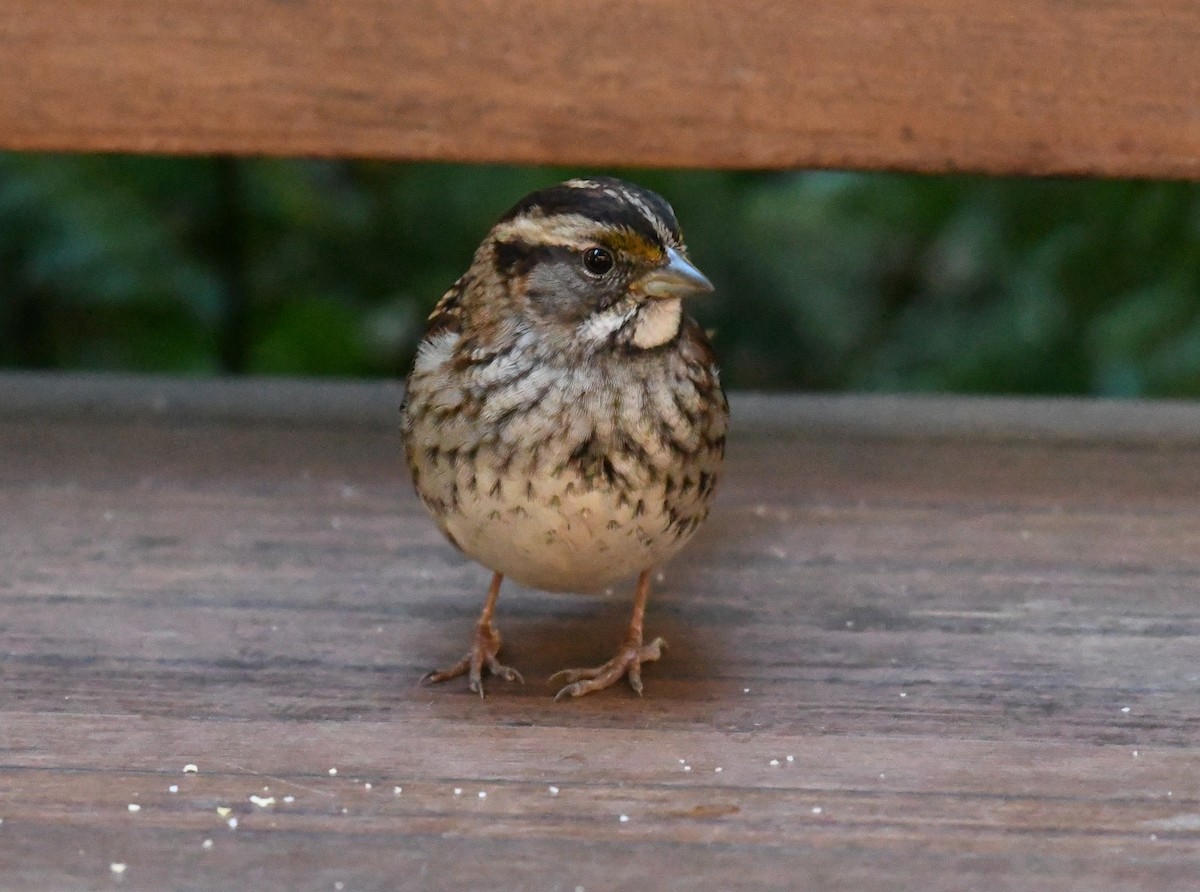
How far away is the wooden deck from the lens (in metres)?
1.96

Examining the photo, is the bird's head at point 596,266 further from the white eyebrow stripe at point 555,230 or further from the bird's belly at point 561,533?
the bird's belly at point 561,533

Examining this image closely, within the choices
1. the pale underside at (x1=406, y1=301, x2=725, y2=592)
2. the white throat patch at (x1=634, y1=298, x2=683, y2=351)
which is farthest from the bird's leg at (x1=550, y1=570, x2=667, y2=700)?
the white throat patch at (x1=634, y1=298, x2=683, y2=351)

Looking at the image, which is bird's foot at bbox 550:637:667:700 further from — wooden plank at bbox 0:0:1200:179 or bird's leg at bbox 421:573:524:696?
wooden plank at bbox 0:0:1200:179

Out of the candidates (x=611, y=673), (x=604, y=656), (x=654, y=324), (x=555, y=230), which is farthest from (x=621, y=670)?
(x=555, y=230)

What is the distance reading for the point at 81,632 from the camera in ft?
8.41

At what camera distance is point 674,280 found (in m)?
2.41

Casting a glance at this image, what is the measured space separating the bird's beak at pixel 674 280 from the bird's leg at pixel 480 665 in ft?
1.82

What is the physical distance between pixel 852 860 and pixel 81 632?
4.06 ft

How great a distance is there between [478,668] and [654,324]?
0.55m

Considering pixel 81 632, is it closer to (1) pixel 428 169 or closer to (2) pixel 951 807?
(2) pixel 951 807

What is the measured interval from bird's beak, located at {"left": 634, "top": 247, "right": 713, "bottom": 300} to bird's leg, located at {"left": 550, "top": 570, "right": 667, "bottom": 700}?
44 cm

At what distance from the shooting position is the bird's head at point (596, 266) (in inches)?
94.4

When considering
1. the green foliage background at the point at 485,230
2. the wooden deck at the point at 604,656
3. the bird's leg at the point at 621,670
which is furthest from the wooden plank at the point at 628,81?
the bird's leg at the point at 621,670

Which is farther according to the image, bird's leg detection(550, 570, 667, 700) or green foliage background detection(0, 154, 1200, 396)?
green foliage background detection(0, 154, 1200, 396)
